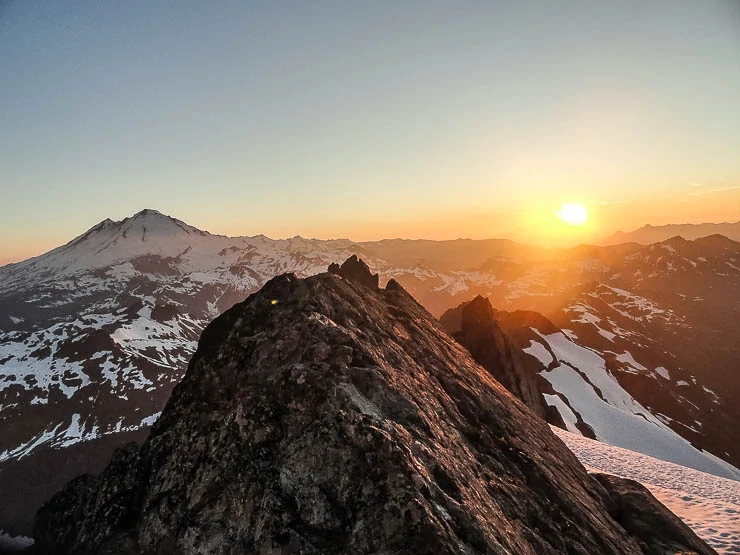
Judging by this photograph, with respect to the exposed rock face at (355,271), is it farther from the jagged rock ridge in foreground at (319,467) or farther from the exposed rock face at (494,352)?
the jagged rock ridge in foreground at (319,467)

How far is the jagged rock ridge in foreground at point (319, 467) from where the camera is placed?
9.65 meters

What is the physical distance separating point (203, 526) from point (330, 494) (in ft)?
11.0

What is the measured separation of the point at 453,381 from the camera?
60.2 feet

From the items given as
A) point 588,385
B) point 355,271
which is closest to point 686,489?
point 355,271

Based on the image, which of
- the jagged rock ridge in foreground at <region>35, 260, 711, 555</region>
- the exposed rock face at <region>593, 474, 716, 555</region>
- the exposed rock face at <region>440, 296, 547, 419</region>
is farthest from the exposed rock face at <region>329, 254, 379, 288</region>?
A: the exposed rock face at <region>593, 474, 716, 555</region>

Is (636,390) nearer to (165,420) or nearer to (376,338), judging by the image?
(376,338)

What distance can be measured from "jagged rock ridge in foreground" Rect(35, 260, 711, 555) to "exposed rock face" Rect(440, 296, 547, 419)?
36.2 meters

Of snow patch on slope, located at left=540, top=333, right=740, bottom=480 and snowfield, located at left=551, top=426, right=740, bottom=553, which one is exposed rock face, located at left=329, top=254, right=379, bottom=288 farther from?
snow patch on slope, located at left=540, top=333, right=740, bottom=480

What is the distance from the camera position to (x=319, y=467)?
10.3 metres

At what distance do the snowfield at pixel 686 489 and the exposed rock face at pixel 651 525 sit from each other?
14.9ft

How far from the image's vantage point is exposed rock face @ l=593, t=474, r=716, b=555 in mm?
17906

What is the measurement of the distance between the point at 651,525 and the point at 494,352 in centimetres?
3860

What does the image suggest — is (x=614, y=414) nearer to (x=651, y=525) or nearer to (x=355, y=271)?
(x=355, y=271)

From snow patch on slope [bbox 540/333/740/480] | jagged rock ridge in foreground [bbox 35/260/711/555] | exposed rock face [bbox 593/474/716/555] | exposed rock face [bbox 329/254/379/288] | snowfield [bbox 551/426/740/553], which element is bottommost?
snow patch on slope [bbox 540/333/740/480]
